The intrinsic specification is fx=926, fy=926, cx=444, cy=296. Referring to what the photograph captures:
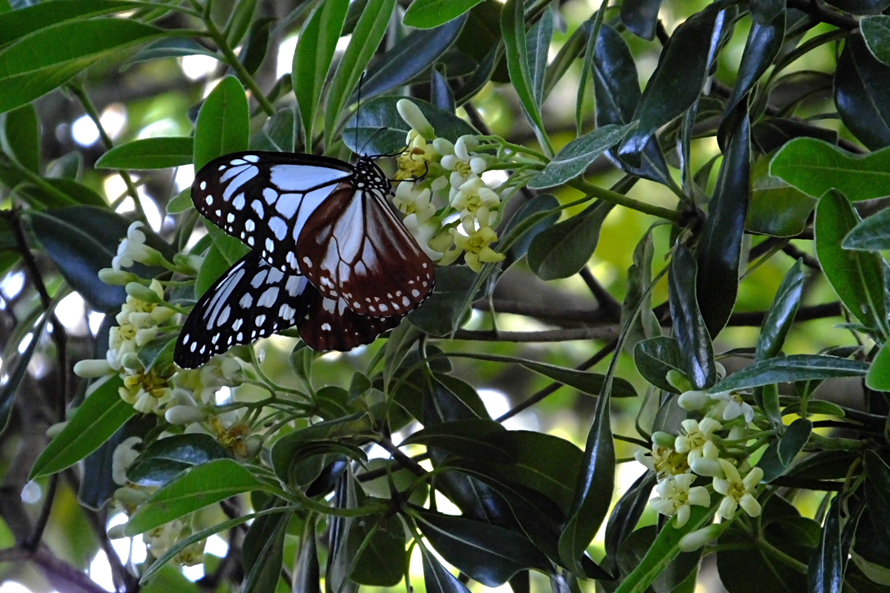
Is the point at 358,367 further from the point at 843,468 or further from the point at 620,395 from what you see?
the point at 843,468

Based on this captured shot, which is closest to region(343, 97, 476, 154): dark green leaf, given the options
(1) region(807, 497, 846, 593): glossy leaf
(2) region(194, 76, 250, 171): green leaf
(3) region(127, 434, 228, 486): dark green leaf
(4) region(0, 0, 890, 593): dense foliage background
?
(4) region(0, 0, 890, 593): dense foliage background

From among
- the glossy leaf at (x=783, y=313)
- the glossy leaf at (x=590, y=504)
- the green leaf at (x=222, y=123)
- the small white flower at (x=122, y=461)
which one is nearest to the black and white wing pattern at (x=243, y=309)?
the green leaf at (x=222, y=123)

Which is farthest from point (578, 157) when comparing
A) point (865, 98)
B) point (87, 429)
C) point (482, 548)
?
point (87, 429)

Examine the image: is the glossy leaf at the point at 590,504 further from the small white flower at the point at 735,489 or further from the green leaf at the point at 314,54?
the green leaf at the point at 314,54

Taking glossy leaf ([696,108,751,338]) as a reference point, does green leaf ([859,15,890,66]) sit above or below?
above

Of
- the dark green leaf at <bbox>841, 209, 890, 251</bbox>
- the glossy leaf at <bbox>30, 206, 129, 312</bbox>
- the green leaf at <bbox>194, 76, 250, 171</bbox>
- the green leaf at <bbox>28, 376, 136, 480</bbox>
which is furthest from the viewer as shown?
the glossy leaf at <bbox>30, 206, 129, 312</bbox>

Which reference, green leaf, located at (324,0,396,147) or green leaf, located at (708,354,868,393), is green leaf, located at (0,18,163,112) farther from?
green leaf, located at (708,354,868,393)

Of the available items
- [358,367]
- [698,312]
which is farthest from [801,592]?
[358,367]
